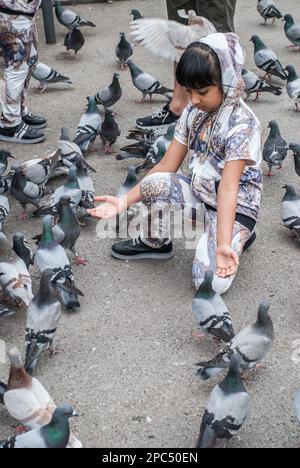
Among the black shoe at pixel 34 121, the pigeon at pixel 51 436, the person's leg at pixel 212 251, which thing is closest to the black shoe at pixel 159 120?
the black shoe at pixel 34 121

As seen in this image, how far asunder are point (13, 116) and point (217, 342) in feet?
10.1

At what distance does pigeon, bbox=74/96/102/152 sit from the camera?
5.98 meters

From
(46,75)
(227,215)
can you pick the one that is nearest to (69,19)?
(46,75)

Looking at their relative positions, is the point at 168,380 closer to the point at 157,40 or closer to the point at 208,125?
the point at 208,125

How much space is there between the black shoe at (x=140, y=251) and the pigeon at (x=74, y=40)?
4.20 meters

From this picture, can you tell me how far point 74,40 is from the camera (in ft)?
26.9

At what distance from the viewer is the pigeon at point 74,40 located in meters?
8.18

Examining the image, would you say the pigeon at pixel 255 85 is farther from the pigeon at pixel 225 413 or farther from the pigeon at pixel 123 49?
the pigeon at pixel 225 413

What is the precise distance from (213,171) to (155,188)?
0.37 meters

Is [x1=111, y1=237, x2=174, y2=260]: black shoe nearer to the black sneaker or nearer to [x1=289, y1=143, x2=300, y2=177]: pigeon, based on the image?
[x1=289, y1=143, x2=300, y2=177]: pigeon

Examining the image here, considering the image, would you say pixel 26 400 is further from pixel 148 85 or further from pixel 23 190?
pixel 148 85

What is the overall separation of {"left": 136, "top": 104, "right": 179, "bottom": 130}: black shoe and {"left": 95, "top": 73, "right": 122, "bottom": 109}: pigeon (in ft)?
1.78

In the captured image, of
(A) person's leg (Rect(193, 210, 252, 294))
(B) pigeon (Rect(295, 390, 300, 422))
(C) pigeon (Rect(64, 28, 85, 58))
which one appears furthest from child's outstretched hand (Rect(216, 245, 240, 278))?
(C) pigeon (Rect(64, 28, 85, 58))
